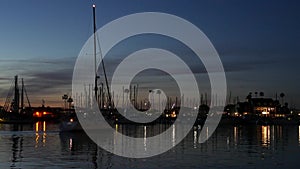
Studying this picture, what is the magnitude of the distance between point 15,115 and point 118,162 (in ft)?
500

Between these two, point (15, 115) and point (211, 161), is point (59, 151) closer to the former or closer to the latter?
point (211, 161)

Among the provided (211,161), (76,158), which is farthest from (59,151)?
(211,161)

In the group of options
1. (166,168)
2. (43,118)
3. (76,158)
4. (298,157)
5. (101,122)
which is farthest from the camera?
Answer: (43,118)

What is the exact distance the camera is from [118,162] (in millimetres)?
35312

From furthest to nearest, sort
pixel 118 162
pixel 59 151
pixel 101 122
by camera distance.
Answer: pixel 101 122, pixel 59 151, pixel 118 162

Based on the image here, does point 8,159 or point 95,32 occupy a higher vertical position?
point 95,32

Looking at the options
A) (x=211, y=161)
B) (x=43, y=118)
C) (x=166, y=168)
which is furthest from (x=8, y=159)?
(x=43, y=118)

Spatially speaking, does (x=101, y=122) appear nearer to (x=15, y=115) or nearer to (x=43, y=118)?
(x=15, y=115)

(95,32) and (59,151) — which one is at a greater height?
(95,32)

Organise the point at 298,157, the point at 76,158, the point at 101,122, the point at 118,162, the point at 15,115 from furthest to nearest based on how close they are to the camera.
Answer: the point at 15,115, the point at 101,122, the point at 298,157, the point at 76,158, the point at 118,162

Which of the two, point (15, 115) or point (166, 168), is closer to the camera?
point (166, 168)

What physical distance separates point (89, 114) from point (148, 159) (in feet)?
157

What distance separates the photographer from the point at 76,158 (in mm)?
38219

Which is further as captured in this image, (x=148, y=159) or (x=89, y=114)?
(x=89, y=114)
